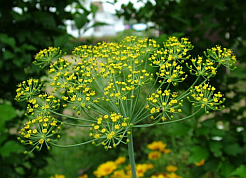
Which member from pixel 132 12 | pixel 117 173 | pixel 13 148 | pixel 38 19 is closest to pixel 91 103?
pixel 13 148

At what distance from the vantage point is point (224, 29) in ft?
10.2

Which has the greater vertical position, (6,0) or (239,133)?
(6,0)

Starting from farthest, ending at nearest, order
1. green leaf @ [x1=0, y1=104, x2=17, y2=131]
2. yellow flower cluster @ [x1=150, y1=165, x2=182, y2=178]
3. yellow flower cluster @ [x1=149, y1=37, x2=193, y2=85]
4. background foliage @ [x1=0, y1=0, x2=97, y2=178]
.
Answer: yellow flower cluster @ [x1=150, y1=165, x2=182, y2=178] < background foliage @ [x1=0, y1=0, x2=97, y2=178] < green leaf @ [x1=0, y1=104, x2=17, y2=131] < yellow flower cluster @ [x1=149, y1=37, x2=193, y2=85]

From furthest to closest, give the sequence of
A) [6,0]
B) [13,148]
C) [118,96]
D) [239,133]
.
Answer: [6,0] → [239,133] → [13,148] → [118,96]

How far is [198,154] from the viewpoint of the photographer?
240 cm

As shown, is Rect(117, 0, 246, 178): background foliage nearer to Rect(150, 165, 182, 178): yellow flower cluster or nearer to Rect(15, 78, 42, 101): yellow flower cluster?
Rect(150, 165, 182, 178): yellow flower cluster

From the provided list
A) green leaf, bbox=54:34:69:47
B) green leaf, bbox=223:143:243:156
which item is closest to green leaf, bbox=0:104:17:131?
green leaf, bbox=54:34:69:47

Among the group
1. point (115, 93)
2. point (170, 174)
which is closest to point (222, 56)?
point (115, 93)

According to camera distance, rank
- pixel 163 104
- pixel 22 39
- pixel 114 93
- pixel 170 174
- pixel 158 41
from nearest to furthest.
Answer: pixel 163 104 < pixel 114 93 < pixel 158 41 < pixel 22 39 < pixel 170 174

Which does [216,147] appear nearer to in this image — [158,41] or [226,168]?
[226,168]

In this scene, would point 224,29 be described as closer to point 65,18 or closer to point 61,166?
point 65,18

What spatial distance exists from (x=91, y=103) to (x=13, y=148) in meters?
1.30

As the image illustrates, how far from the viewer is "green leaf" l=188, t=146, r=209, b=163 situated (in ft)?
7.72

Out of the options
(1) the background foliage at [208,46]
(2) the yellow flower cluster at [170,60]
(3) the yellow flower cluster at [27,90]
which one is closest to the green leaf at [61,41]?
(1) the background foliage at [208,46]
